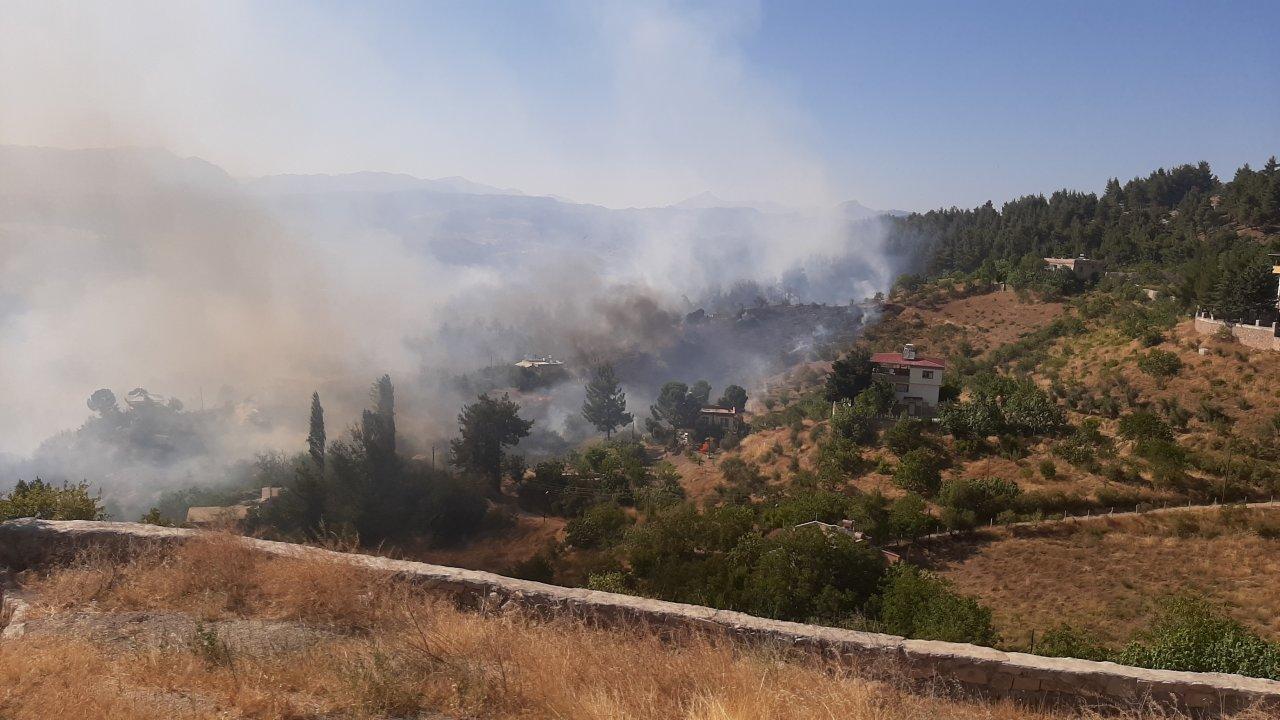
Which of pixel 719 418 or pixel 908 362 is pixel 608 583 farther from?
pixel 719 418

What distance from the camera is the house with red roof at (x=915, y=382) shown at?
3162 centimetres

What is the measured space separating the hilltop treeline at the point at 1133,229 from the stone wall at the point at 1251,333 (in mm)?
2053

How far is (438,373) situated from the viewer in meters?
54.8

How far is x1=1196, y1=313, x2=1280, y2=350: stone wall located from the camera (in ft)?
92.4

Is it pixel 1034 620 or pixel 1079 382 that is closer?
pixel 1034 620

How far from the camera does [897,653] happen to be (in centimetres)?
536

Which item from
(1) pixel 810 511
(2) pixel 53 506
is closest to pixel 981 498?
(1) pixel 810 511

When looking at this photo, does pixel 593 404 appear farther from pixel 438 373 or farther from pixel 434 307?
pixel 434 307

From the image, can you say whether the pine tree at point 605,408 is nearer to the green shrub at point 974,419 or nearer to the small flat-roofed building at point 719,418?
the small flat-roofed building at point 719,418

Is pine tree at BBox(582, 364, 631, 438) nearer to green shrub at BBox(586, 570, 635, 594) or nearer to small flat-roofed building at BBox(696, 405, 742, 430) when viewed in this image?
small flat-roofed building at BBox(696, 405, 742, 430)

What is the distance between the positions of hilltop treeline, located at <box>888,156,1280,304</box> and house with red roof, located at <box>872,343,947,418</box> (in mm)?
12731

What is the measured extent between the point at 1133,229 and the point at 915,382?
36.7 metres

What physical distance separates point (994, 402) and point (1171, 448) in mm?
6293

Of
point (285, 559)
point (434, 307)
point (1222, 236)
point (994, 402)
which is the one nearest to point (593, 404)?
point (994, 402)
